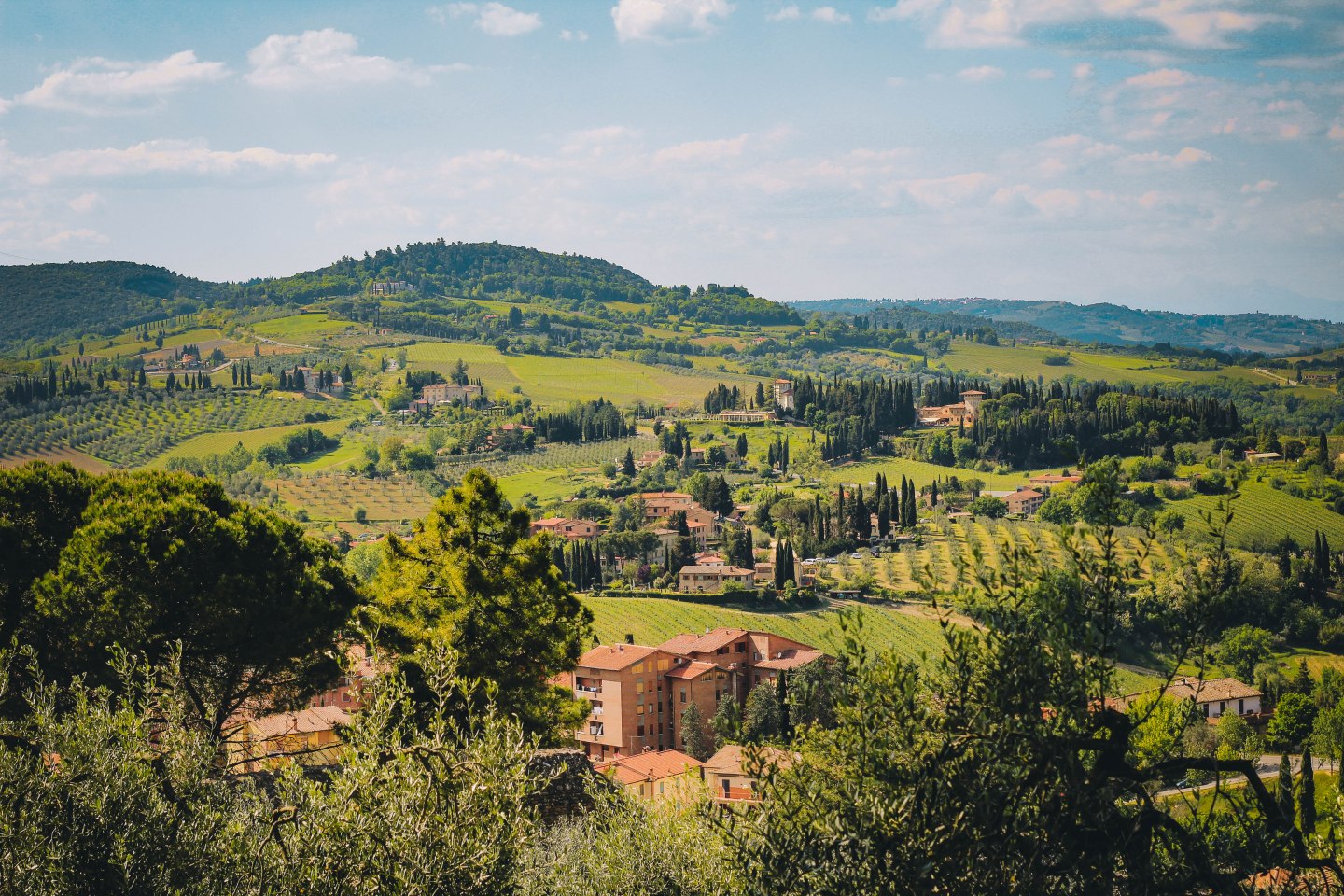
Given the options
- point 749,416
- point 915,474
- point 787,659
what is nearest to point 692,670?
point 787,659

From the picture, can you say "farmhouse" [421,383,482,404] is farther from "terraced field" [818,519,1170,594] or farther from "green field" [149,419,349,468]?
"terraced field" [818,519,1170,594]

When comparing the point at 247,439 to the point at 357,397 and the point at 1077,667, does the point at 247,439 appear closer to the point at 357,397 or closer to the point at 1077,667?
the point at 357,397

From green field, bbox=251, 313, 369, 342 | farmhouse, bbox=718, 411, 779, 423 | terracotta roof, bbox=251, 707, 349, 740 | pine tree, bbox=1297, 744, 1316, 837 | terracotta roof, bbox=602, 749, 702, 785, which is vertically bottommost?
terracotta roof, bbox=602, 749, 702, 785

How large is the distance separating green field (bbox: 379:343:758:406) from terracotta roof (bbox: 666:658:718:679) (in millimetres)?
102167

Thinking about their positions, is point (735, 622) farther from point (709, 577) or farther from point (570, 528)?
point (570, 528)

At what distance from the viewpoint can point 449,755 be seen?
8.59 m

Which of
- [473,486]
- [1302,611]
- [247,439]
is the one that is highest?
[473,486]

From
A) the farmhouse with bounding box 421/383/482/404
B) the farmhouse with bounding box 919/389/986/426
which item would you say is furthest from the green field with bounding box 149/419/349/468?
the farmhouse with bounding box 919/389/986/426

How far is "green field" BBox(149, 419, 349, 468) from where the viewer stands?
350 feet

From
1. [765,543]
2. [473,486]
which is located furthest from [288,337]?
[473,486]

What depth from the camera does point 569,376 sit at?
174 meters

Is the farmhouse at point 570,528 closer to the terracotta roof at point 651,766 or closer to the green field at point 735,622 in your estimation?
the green field at point 735,622

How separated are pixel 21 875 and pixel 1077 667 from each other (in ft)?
22.1

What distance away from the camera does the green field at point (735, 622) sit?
5847 cm
